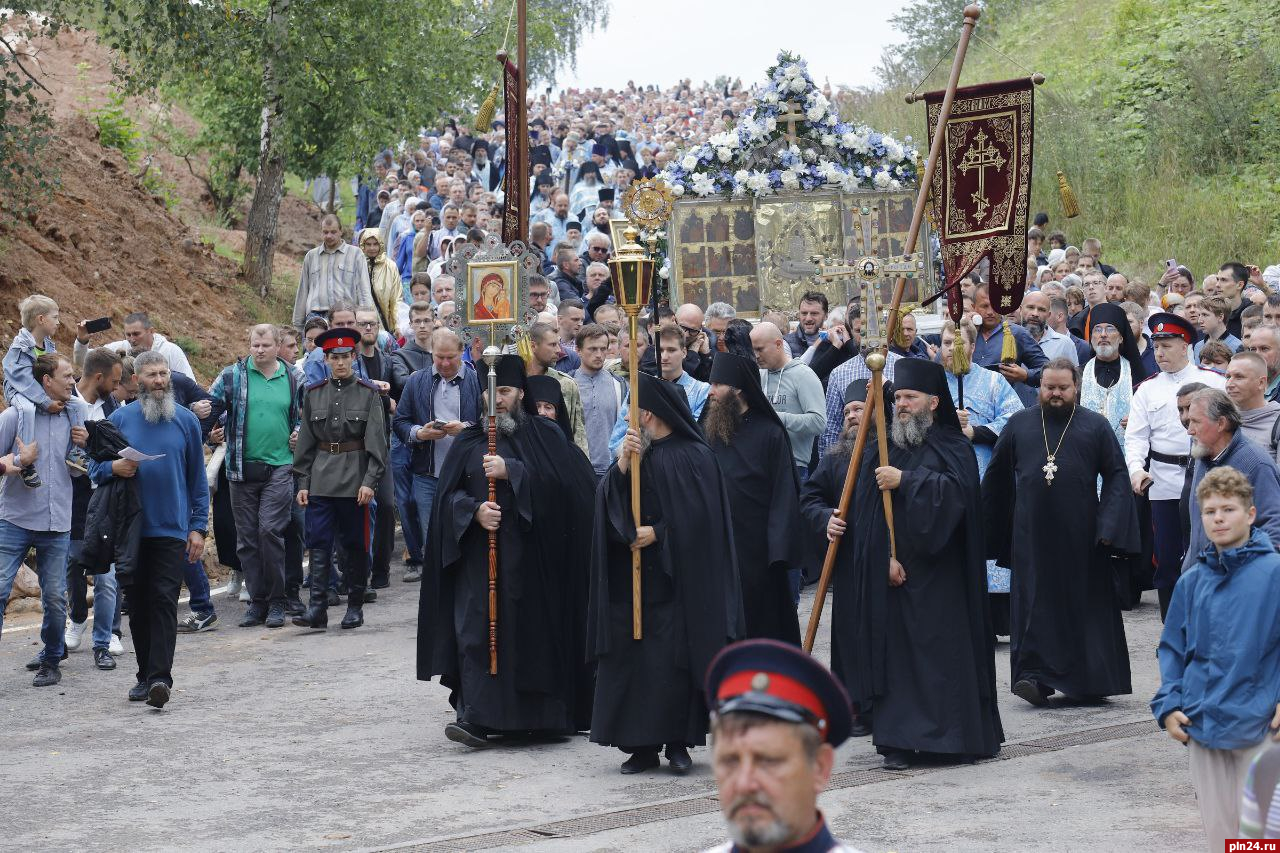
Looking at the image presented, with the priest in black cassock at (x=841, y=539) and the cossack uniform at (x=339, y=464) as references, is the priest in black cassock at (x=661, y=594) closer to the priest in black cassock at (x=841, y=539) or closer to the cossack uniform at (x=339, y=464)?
the priest in black cassock at (x=841, y=539)

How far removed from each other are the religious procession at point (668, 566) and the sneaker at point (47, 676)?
0.03m

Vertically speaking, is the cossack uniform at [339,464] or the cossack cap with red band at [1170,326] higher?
the cossack cap with red band at [1170,326]

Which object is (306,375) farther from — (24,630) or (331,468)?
(24,630)

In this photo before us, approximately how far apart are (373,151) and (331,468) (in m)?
11.9

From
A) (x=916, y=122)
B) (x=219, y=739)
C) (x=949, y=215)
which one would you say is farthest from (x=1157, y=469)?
(x=916, y=122)

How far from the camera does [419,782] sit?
9.15 meters

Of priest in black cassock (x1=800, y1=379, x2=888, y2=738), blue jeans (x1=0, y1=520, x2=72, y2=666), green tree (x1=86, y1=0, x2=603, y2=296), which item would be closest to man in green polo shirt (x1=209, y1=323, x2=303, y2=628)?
blue jeans (x1=0, y1=520, x2=72, y2=666)

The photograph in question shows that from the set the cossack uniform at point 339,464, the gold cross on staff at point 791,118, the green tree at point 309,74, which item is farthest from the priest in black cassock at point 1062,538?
the green tree at point 309,74

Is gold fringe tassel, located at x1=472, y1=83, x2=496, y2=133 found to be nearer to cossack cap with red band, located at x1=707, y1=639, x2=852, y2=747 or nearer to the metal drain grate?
the metal drain grate

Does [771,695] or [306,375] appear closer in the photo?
[771,695]

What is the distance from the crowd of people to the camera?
9.13m

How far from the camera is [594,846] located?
7789 millimetres

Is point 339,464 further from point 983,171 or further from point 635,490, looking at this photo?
point 983,171

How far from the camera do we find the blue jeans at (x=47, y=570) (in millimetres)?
11594
